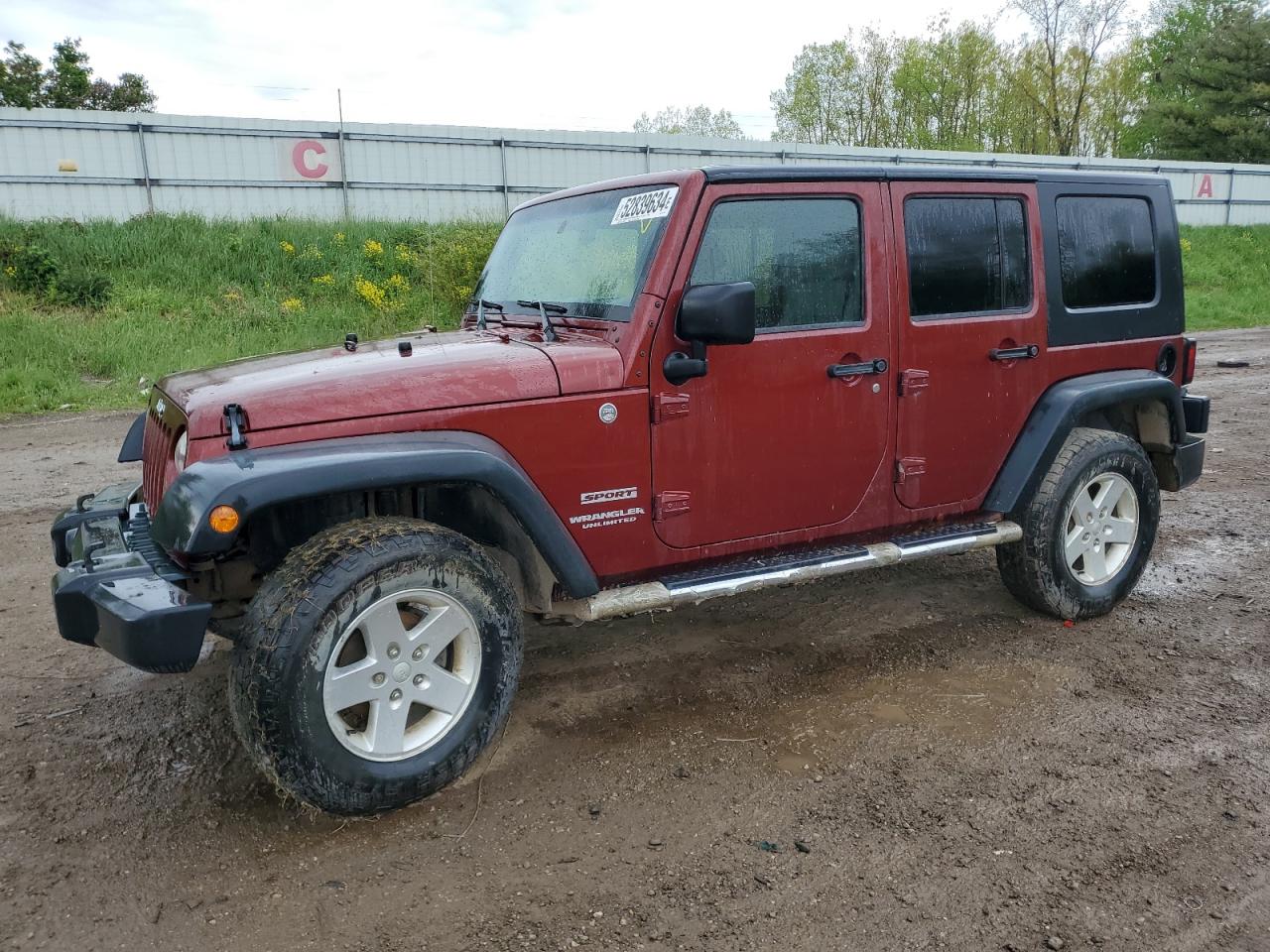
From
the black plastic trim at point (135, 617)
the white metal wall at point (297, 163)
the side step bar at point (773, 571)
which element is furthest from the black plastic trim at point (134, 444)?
the white metal wall at point (297, 163)

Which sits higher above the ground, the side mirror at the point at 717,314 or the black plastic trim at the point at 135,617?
the side mirror at the point at 717,314

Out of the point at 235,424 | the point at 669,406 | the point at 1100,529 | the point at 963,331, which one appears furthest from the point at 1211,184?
the point at 235,424

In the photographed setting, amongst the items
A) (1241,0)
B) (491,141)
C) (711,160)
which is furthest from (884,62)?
(491,141)

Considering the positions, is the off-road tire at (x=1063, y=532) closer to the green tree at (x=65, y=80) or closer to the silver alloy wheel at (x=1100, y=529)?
the silver alloy wheel at (x=1100, y=529)

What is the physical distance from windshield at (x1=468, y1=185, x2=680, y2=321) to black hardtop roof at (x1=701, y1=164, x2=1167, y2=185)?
0.94 feet

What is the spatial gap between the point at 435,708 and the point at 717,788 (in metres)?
0.94

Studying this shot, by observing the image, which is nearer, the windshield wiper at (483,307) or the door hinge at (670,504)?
the door hinge at (670,504)

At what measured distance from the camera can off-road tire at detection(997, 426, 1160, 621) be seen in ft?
14.0

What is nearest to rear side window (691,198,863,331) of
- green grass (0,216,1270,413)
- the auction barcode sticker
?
the auction barcode sticker

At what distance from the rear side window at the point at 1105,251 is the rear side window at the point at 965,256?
0.29 m

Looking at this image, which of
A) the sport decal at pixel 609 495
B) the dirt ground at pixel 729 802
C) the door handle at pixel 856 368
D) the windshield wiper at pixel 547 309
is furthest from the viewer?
the door handle at pixel 856 368

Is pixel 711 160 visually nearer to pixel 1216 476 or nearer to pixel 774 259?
pixel 1216 476

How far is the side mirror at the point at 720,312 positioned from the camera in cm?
309

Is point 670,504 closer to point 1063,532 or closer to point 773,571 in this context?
point 773,571
